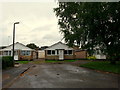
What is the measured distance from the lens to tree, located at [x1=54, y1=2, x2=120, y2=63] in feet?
56.9

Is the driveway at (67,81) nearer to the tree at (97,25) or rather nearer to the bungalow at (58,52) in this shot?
the tree at (97,25)

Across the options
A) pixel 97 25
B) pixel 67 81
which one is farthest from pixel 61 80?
pixel 97 25

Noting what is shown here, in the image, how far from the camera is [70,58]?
153ft

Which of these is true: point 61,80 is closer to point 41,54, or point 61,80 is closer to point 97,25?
point 97,25

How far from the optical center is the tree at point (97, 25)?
17.3m

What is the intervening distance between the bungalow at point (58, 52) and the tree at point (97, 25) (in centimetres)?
2091

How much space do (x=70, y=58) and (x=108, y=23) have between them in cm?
2651

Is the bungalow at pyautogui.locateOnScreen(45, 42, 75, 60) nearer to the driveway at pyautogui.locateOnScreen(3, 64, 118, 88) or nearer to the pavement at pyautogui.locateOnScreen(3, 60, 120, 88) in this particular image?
the pavement at pyautogui.locateOnScreen(3, 60, 120, 88)

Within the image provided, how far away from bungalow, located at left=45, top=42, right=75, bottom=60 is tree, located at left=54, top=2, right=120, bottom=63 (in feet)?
68.6

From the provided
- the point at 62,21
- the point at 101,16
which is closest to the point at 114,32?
the point at 101,16

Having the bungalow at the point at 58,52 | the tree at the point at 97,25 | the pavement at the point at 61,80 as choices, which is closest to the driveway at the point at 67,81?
the pavement at the point at 61,80

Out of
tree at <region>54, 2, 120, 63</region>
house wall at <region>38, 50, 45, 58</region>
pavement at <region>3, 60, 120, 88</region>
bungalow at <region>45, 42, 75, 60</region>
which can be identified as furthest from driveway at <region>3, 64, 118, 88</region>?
house wall at <region>38, 50, 45, 58</region>

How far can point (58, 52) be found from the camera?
4581cm

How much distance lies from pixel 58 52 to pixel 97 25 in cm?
2625
